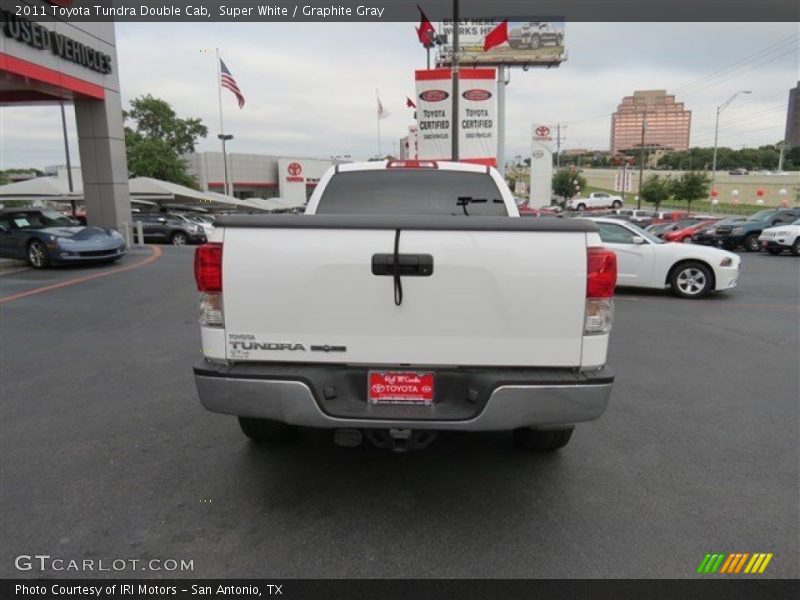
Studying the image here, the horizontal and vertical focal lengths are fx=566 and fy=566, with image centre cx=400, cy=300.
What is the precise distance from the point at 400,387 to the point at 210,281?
1095mm

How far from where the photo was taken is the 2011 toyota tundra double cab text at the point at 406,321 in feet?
8.96

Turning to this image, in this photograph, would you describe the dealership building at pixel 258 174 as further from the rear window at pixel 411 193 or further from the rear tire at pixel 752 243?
the rear window at pixel 411 193

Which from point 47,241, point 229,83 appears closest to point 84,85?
point 47,241

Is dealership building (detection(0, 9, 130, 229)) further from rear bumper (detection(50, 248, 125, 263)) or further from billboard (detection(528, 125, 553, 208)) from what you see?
billboard (detection(528, 125, 553, 208))

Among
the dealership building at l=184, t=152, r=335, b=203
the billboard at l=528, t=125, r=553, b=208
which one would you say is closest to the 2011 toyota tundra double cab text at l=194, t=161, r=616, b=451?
the billboard at l=528, t=125, r=553, b=208

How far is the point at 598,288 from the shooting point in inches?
108

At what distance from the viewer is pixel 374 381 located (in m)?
2.87

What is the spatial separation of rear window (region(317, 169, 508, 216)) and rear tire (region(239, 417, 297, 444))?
177cm

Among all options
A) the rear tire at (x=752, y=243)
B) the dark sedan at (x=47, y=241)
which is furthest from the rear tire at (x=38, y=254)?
the rear tire at (x=752, y=243)

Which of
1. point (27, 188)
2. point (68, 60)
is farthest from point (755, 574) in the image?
point (27, 188)

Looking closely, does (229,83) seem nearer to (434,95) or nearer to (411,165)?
(434,95)

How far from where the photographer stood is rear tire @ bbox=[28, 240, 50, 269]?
13633 millimetres

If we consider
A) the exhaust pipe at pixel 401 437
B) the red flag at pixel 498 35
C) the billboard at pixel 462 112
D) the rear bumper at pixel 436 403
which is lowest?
the exhaust pipe at pixel 401 437

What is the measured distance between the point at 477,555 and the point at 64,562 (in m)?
2.03
